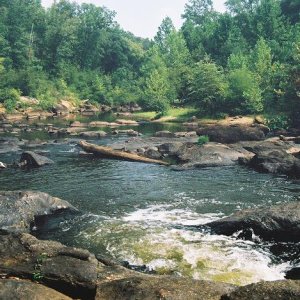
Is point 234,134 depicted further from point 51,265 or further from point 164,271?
point 51,265

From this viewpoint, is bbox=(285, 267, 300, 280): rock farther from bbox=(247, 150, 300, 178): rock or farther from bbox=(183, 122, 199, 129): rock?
bbox=(183, 122, 199, 129): rock

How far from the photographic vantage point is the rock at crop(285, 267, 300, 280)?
12873 millimetres

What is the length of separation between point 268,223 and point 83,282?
905 cm

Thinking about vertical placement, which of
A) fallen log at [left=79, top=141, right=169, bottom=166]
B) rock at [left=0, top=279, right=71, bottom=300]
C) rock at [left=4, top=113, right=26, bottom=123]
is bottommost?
fallen log at [left=79, top=141, right=169, bottom=166]

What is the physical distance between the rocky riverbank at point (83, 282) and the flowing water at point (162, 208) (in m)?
3.01

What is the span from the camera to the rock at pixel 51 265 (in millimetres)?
9945

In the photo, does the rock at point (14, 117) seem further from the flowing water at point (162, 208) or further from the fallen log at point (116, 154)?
the fallen log at point (116, 154)

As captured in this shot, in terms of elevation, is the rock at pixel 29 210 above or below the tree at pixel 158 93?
below

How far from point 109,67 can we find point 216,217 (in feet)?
379

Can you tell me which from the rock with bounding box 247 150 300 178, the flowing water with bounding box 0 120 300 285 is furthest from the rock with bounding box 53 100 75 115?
the rock with bounding box 247 150 300 178

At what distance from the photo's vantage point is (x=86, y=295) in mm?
9797

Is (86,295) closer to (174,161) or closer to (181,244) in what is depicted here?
(181,244)

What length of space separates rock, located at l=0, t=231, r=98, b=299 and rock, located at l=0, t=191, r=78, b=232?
15.2 ft

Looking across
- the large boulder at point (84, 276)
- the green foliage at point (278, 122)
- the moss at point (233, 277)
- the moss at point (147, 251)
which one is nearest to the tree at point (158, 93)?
the green foliage at point (278, 122)
